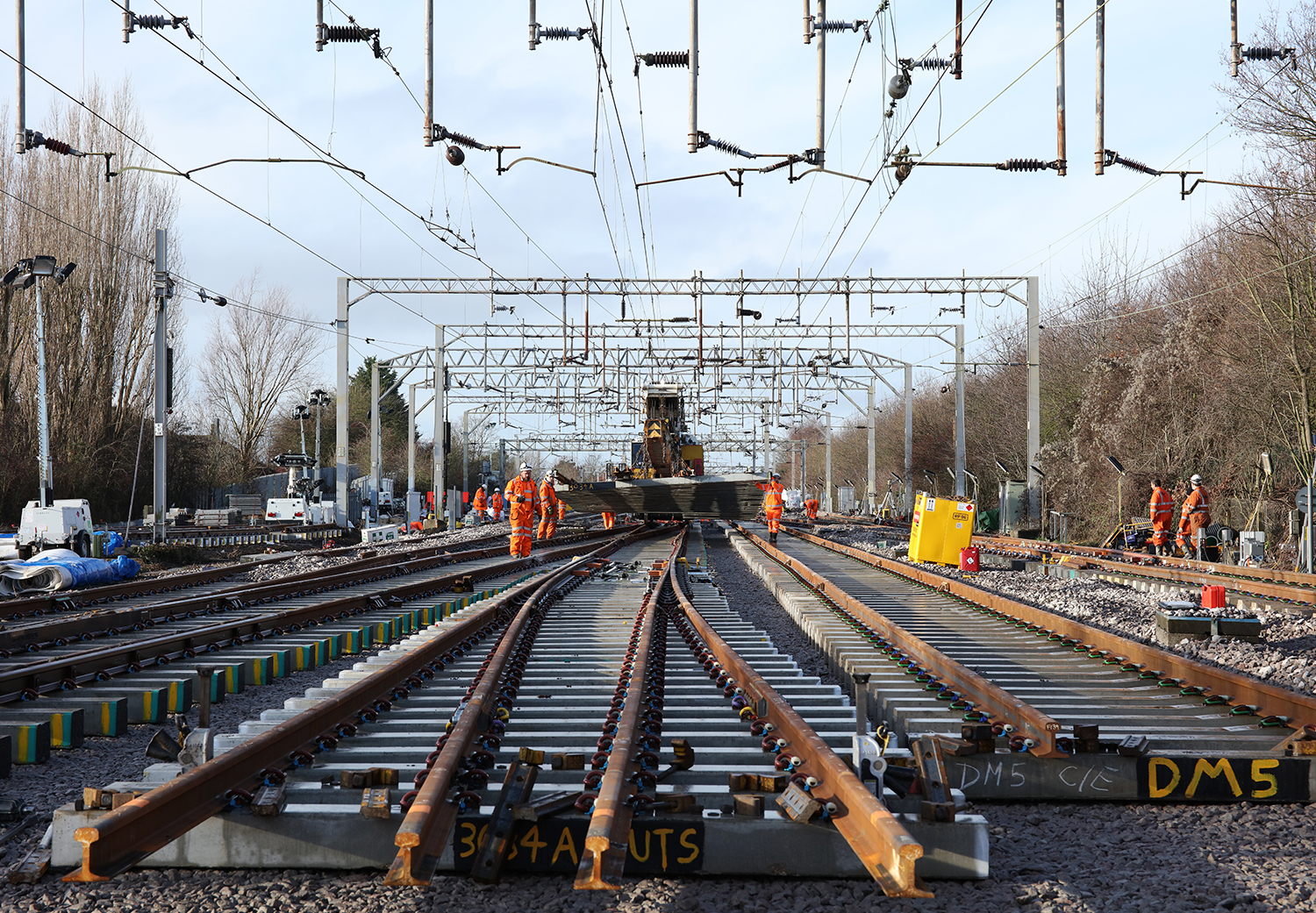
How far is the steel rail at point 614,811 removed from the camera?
302 cm

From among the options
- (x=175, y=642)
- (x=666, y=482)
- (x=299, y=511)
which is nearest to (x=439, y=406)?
(x=299, y=511)

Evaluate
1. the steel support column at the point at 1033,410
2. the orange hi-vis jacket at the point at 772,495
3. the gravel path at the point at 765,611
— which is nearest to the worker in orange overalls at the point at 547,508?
the gravel path at the point at 765,611

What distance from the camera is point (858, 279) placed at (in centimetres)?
2997

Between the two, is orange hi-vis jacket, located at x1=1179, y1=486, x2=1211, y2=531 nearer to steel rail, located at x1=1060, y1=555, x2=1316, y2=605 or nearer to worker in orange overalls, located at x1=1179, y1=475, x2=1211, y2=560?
worker in orange overalls, located at x1=1179, y1=475, x2=1211, y2=560

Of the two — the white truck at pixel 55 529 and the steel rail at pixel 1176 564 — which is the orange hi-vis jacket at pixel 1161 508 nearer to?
the steel rail at pixel 1176 564

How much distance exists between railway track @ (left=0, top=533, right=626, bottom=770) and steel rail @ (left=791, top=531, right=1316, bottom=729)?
18.3 ft

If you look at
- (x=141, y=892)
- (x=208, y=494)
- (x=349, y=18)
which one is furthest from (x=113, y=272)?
(x=141, y=892)

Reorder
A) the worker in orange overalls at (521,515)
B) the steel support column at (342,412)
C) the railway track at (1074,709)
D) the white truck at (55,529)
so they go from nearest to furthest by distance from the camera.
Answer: the railway track at (1074,709), the white truck at (55,529), the worker in orange overalls at (521,515), the steel support column at (342,412)

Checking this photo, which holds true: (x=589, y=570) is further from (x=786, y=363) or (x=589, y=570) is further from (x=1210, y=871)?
(x=786, y=363)

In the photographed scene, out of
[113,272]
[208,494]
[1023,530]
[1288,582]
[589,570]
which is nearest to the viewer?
[1288,582]

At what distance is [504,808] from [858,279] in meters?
27.9

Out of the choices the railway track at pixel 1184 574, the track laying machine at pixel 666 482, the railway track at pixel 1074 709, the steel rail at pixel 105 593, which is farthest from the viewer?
the track laying machine at pixel 666 482

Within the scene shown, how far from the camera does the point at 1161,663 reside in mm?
6574

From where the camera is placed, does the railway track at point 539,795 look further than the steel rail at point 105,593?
No
